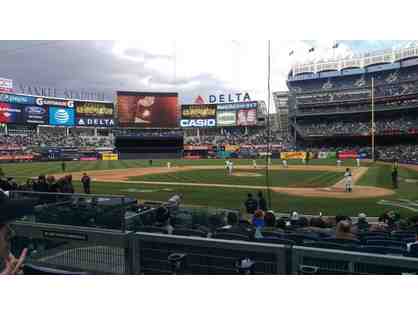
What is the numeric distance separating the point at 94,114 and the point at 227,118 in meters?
26.6

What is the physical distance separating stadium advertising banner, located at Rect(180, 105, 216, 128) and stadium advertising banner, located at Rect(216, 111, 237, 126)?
1.21 meters

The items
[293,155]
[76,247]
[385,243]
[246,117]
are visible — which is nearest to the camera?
[385,243]

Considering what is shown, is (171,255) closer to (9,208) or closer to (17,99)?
(9,208)

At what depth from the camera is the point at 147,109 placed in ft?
199

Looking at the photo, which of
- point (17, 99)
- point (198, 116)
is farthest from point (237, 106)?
point (17, 99)

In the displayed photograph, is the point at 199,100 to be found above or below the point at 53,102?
above

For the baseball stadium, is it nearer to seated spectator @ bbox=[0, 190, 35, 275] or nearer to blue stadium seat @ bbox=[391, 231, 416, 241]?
blue stadium seat @ bbox=[391, 231, 416, 241]

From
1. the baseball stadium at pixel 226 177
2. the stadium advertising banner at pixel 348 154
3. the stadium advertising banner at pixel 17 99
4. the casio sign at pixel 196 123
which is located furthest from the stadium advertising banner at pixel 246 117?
the stadium advertising banner at pixel 17 99

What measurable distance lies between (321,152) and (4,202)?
2095 inches

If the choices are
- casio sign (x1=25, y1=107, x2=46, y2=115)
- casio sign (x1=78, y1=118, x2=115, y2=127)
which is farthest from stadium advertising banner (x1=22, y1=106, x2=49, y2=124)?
casio sign (x1=78, y1=118, x2=115, y2=127)

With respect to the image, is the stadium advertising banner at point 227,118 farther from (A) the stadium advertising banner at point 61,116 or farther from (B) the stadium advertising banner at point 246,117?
(A) the stadium advertising banner at point 61,116

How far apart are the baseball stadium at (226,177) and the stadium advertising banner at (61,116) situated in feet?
0.63

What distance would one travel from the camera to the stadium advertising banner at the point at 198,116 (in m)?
70.6

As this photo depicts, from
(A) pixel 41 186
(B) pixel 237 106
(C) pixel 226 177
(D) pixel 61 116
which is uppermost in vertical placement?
(B) pixel 237 106
